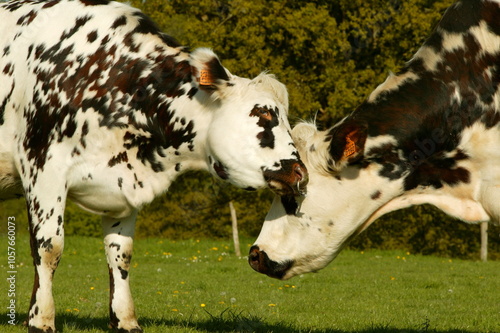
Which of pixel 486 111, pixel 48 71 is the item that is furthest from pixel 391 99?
pixel 48 71

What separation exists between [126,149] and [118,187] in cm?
32

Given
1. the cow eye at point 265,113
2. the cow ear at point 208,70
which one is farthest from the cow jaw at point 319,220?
the cow ear at point 208,70

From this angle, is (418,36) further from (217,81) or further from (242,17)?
(217,81)

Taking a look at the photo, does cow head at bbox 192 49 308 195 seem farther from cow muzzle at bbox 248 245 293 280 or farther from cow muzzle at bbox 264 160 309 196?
cow muzzle at bbox 248 245 293 280

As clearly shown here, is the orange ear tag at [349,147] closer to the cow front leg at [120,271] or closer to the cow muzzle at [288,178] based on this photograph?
the cow muzzle at [288,178]

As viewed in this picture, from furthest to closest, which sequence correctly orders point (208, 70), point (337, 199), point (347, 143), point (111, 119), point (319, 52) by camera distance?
point (319, 52) → point (111, 119) → point (208, 70) → point (337, 199) → point (347, 143)

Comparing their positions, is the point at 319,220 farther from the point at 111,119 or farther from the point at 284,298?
the point at 284,298

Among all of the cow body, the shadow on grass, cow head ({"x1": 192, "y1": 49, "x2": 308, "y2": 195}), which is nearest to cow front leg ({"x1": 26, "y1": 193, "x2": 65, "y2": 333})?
the cow body

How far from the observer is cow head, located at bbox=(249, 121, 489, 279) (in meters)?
4.79

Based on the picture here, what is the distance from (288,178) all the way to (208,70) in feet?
3.69

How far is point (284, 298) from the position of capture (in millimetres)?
10328

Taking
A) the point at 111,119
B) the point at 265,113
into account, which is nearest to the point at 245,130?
the point at 265,113

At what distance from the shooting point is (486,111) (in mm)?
4738

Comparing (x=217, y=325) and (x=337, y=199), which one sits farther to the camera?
(x=217, y=325)
